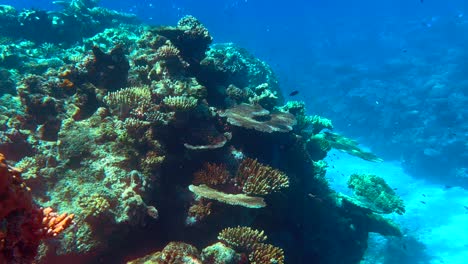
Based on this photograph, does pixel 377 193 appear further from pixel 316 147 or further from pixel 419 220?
pixel 419 220

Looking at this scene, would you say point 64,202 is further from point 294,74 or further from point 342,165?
point 294,74

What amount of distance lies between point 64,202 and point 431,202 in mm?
21859

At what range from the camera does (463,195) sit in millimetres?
21844

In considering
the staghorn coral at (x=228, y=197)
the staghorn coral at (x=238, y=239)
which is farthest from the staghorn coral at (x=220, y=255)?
the staghorn coral at (x=228, y=197)

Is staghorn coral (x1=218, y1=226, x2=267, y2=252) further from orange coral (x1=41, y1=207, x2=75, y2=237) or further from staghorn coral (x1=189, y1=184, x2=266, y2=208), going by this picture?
orange coral (x1=41, y1=207, x2=75, y2=237)

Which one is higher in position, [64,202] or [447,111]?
[447,111]

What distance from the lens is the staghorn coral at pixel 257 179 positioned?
6.71 metres

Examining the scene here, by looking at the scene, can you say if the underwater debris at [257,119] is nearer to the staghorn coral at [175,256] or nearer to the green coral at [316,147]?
the staghorn coral at [175,256]

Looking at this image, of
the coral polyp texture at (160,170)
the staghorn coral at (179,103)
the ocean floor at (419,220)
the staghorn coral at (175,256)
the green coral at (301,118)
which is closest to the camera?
the staghorn coral at (175,256)

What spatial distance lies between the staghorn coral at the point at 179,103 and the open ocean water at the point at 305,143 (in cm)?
11

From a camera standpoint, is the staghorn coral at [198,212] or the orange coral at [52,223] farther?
the staghorn coral at [198,212]

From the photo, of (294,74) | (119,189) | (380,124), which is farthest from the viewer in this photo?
(294,74)

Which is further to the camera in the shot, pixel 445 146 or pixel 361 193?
pixel 445 146

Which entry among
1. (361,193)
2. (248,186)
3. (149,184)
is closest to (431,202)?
(361,193)
